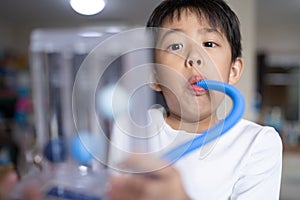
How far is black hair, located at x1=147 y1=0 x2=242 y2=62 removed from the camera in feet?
0.93

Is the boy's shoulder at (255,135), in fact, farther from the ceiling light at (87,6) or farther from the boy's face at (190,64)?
the ceiling light at (87,6)

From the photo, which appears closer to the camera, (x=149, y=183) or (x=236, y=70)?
(x=149, y=183)

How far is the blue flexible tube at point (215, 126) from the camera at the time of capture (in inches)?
9.8

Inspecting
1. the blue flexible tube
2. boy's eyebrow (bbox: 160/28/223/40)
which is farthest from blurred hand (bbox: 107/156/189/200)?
boy's eyebrow (bbox: 160/28/223/40)

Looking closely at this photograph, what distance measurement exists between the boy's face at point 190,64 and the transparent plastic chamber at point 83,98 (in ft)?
0.06

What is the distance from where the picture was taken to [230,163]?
11.1 inches

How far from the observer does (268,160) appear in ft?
0.94

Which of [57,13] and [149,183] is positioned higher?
[57,13]

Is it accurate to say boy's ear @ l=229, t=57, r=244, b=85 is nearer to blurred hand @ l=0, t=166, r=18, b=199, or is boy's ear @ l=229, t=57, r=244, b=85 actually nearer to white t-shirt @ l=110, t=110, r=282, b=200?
white t-shirt @ l=110, t=110, r=282, b=200

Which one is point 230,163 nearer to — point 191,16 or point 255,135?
point 255,135

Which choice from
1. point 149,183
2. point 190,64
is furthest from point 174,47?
point 149,183

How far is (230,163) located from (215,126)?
0.14ft

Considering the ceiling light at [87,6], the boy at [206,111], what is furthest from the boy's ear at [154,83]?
the ceiling light at [87,6]

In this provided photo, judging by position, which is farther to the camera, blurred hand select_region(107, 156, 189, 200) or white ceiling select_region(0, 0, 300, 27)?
white ceiling select_region(0, 0, 300, 27)
